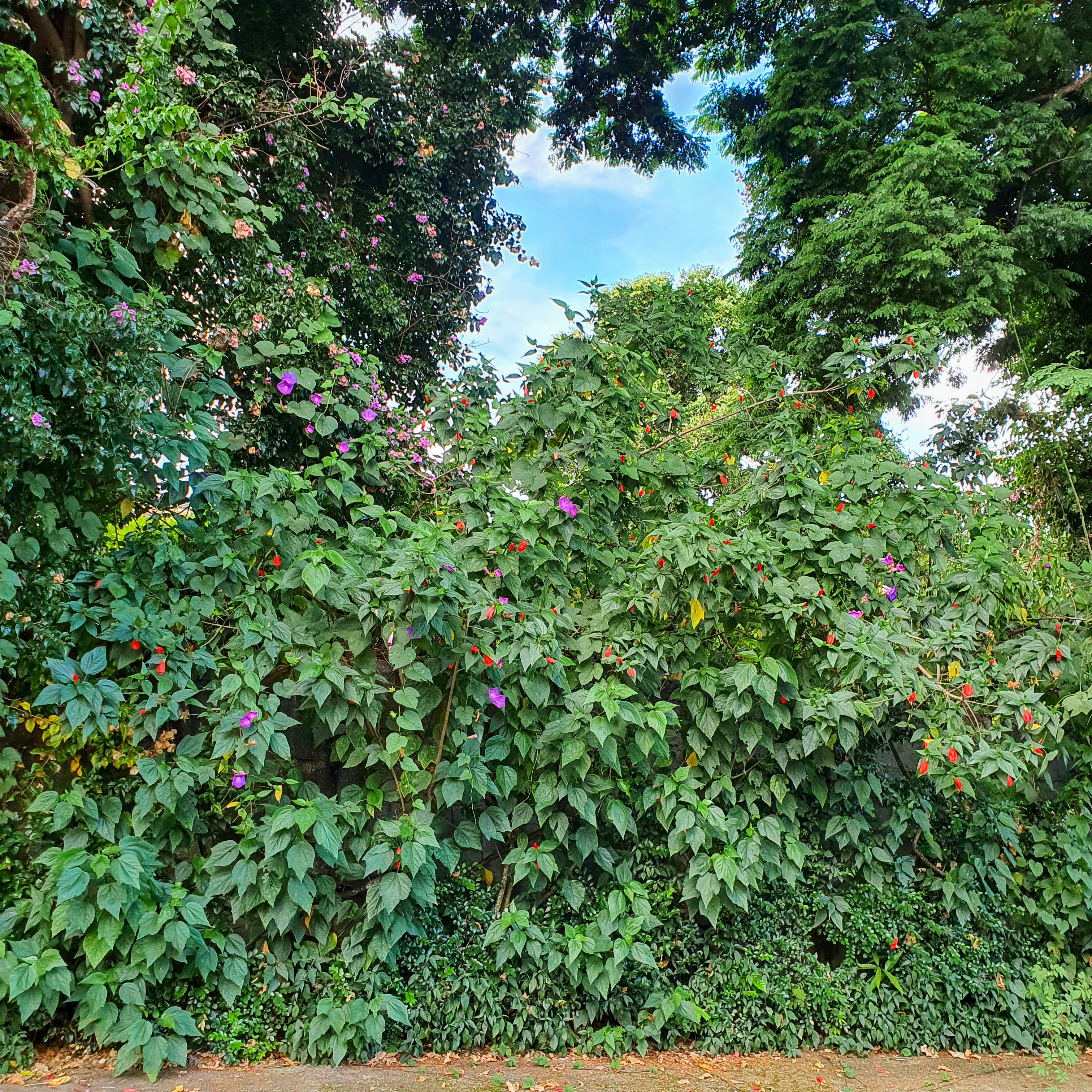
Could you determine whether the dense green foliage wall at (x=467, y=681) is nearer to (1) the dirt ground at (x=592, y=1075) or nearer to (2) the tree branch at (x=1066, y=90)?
(1) the dirt ground at (x=592, y=1075)

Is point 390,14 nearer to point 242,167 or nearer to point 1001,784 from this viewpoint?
point 242,167

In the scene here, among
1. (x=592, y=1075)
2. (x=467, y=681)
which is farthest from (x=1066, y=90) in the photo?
(x=592, y=1075)

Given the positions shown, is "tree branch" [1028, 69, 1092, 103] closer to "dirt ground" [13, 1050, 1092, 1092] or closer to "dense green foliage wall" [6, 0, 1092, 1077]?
A: "dense green foliage wall" [6, 0, 1092, 1077]

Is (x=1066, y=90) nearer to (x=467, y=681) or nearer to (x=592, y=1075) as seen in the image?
(x=467, y=681)

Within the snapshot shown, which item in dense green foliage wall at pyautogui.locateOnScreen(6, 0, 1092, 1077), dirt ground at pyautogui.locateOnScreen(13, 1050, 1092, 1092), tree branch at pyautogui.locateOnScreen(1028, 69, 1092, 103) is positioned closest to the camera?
dirt ground at pyautogui.locateOnScreen(13, 1050, 1092, 1092)

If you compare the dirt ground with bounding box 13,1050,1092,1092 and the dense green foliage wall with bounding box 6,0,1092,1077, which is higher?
the dense green foliage wall with bounding box 6,0,1092,1077

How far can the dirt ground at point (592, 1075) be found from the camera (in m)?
2.26

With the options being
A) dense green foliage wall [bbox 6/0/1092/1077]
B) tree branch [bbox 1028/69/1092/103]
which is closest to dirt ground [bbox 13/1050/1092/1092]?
dense green foliage wall [bbox 6/0/1092/1077]

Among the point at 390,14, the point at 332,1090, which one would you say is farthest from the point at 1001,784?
the point at 390,14

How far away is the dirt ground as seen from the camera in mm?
2260

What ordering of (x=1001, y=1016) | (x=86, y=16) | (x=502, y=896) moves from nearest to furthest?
(x=86, y=16) → (x=502, y=896) → (x=1001, y=1016)

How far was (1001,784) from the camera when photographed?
2.96 m

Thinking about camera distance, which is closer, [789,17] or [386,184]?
[386,184]

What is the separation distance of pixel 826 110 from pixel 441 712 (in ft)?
20.7
